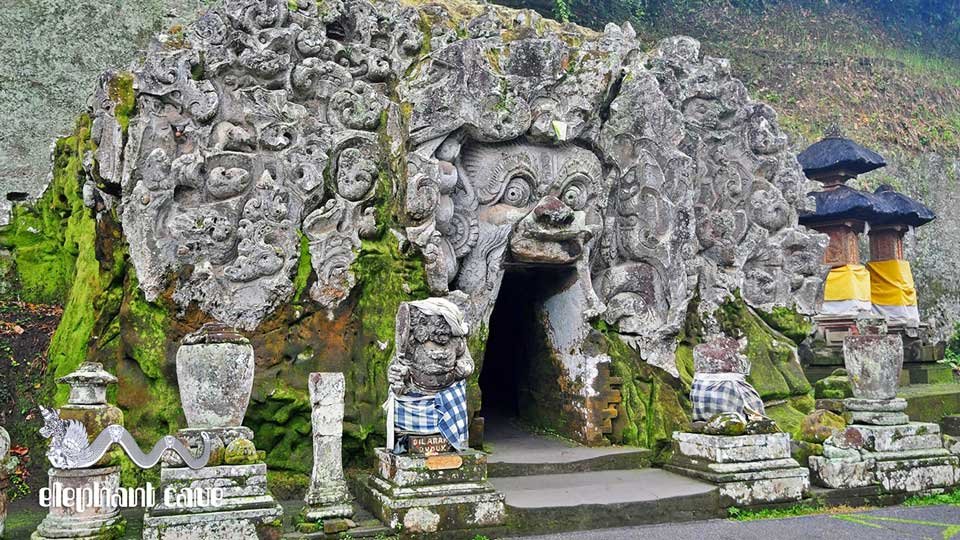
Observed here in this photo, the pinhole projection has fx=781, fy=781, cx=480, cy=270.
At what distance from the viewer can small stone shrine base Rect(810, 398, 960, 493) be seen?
7805 mm

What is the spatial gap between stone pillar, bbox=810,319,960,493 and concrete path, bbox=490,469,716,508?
5.04ft

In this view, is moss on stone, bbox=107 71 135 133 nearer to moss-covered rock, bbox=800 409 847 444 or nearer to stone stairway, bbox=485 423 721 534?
stone stairway, bbox=485 423 721 534

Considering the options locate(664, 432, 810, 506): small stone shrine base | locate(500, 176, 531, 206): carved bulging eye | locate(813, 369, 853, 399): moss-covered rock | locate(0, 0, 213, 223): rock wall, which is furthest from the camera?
locate(0, 0, 213, 223): rock wall

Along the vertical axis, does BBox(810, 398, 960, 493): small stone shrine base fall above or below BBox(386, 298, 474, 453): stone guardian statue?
below

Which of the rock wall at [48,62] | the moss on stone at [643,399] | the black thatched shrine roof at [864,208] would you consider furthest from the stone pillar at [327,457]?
the black thatched shrine roof at [864,208]

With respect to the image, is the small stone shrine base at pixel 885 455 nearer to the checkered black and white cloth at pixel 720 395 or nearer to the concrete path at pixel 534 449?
the checkered black and white cloth at pixel 720 395

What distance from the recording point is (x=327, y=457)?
629cm

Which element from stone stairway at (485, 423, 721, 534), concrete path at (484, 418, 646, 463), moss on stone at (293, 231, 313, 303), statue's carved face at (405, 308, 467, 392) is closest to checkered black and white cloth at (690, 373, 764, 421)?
stone stairway at (485, 423, 721, 534)

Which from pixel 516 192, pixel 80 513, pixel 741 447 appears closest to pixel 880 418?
pixel 741 447

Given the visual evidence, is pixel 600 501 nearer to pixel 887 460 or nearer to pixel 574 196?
pixel 887 460

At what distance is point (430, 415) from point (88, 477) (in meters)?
2.55

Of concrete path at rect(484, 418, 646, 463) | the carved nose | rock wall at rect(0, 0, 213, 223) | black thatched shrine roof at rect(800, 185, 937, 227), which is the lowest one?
concrete path at rect(484, 418, 646, 463)

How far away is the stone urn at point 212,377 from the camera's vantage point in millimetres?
5871

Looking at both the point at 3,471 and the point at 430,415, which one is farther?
the point at 430,415
